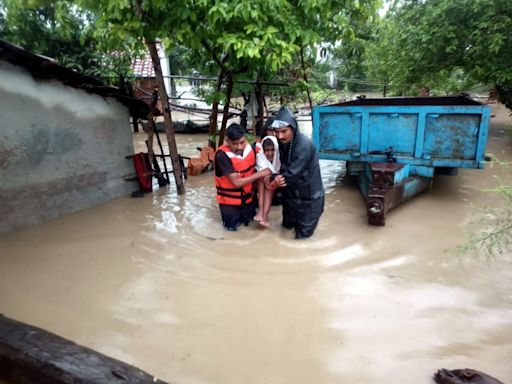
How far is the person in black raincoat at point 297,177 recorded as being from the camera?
14.1ft

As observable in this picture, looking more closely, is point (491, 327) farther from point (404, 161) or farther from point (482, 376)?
point (404, 161)

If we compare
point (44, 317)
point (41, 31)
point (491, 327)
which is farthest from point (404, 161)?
point (41, 31)

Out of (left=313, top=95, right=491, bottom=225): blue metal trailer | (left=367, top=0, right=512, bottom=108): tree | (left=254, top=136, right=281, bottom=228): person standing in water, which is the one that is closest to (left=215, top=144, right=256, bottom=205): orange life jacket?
(left=254, top=136, right=281, bottom=228): person standing in water

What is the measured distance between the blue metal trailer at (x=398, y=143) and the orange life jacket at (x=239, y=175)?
5.15 feet

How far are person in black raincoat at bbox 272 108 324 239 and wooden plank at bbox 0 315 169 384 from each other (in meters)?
2.68

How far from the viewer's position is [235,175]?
4.48 metres

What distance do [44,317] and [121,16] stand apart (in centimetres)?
381

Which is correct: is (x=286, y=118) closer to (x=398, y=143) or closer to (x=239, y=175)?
(x=239, y=175)

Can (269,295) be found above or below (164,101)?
below

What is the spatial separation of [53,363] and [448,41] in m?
10.6

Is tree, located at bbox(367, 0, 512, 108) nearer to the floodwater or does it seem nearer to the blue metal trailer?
the blue metal trailer

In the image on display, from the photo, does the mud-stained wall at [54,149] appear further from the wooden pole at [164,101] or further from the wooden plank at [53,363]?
the wooden plank at [53,363]

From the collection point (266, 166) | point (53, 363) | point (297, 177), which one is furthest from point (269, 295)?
point (53, 363)

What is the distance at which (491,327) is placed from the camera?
293cm
